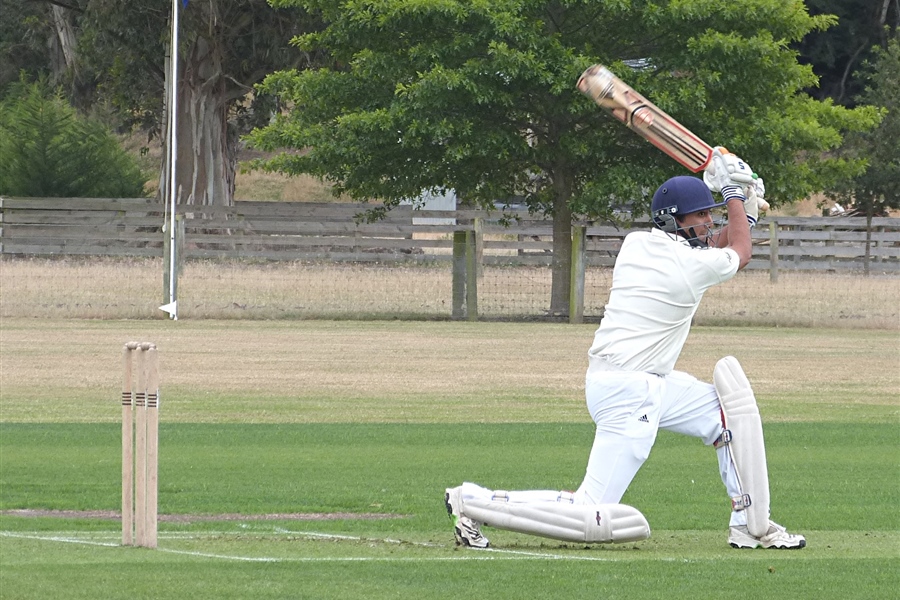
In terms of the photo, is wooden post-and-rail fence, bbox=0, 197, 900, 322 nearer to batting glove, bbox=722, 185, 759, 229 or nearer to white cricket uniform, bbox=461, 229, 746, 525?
batting glove, bbox=722, 185, 759, 229

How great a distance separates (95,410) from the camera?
16.2 metres

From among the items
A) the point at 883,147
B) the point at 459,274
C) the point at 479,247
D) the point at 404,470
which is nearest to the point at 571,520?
the point at 404,470

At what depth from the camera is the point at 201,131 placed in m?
42.0

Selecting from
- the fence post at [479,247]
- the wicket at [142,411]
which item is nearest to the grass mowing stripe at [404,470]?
the wicket at [142,411]

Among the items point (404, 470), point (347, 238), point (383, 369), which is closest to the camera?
point (404, 470)

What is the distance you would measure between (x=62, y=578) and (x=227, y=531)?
96.3 inches

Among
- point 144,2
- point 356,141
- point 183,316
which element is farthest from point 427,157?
point 144,2

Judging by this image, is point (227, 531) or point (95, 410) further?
point (95, 410)

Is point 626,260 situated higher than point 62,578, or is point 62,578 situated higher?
point 626,260

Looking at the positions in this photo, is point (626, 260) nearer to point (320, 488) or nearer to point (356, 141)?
point (320, 488)

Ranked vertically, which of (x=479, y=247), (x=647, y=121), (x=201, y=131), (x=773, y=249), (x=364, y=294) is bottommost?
(x=364, y=294)

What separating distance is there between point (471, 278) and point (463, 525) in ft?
63.4

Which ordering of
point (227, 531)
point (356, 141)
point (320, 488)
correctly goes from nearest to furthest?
point (227, 531) → point (320, 488) → point (356, 141)

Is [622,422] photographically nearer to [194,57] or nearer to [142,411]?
[142,411]
